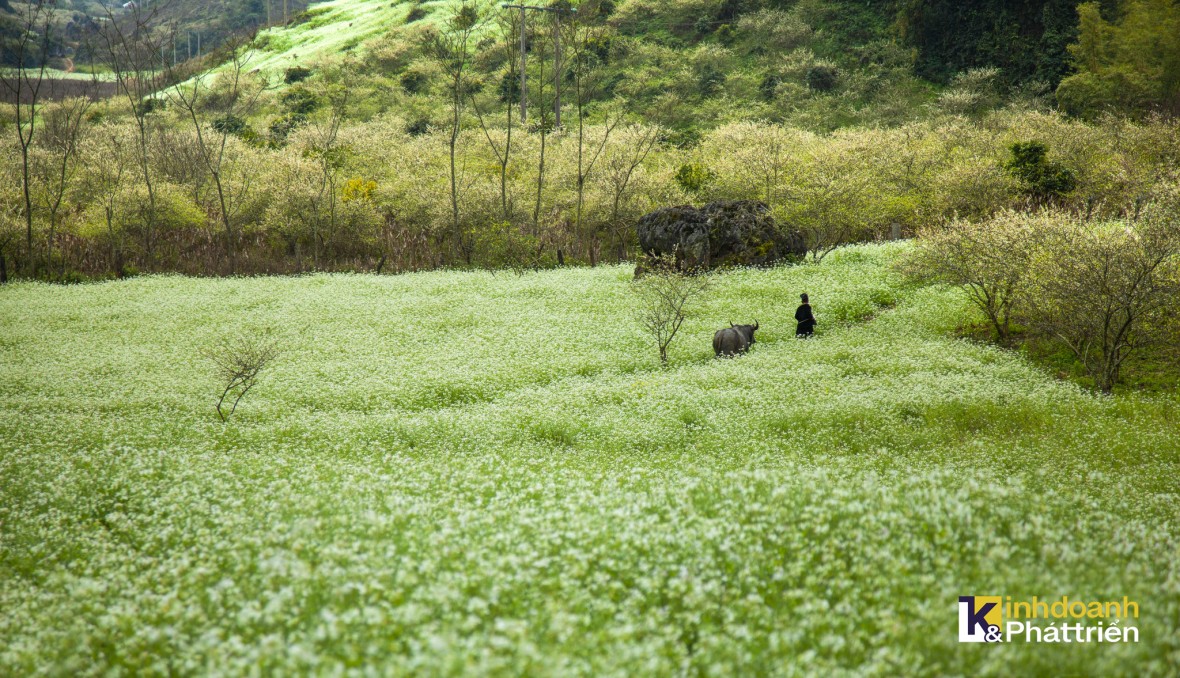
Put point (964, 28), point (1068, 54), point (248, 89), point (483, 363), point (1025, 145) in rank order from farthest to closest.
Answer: point (248, 89)
point (964, 28)
point (1068, 54)
point (1025, 145)
point (483, 363)

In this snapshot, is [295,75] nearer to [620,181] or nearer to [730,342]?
[620,181]

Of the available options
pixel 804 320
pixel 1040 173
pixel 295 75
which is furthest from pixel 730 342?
pixel 295 75

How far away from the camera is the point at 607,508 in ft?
31.9

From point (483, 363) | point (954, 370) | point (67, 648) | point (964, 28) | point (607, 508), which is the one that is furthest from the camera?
point (964, 28)

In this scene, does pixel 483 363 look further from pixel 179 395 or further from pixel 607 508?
pixel 607 508

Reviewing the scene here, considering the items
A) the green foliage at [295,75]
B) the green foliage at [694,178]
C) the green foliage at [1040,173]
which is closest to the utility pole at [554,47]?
the green foliage at [694,178]

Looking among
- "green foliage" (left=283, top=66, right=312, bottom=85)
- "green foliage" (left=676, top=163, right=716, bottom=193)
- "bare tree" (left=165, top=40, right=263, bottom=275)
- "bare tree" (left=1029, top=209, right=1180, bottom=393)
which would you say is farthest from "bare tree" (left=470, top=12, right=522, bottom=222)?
"green foliage" (left=283, top=66, right=312, bottom=85)

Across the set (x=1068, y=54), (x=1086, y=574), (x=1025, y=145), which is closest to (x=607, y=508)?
(x=1086, y=574)

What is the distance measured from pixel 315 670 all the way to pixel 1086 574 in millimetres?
8190

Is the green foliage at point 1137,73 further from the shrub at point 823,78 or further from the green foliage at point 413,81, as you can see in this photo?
the green foliage at point 413,81

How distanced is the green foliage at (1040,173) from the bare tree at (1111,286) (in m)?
34.7

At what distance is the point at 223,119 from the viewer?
10244cm

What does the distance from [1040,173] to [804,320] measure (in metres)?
37.6

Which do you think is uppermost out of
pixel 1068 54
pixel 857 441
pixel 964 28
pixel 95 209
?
pixel 964 28
